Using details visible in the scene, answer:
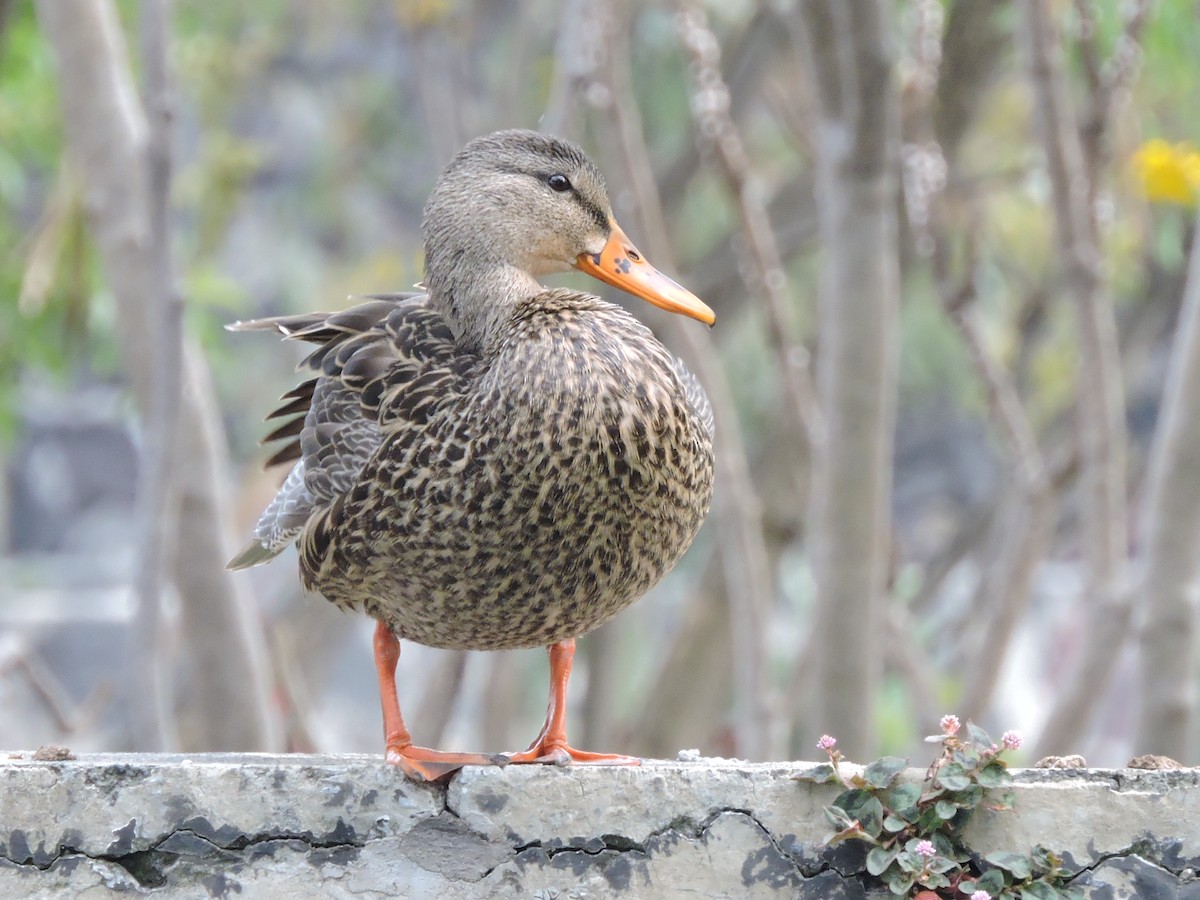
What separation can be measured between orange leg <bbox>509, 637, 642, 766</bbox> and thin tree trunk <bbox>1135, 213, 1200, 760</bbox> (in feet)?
7.20

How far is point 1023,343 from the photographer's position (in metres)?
8.94

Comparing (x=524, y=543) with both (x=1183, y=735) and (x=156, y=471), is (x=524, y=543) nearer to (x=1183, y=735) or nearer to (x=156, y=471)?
(x=156, y=471)

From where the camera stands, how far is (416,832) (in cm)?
249

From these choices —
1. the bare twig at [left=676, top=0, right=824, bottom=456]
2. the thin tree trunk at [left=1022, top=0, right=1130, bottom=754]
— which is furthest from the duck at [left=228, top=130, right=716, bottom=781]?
the thin tree trunk at [left=1022, top=0, right=1130, bottom=754]

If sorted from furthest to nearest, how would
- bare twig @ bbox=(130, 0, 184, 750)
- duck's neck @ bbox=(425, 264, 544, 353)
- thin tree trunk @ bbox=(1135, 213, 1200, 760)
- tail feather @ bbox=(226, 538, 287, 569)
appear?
thin tree trunk @ bbox=(1135, 213, 1200, 760) < bare twig @ bbox=(130, 0, 184, 750) < tail feather @ bbox=(226, 538, 287, 569) < duck's neck @ bbox=(425, 264, 544, 353)

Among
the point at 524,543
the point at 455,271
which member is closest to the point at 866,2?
the point at 455,271

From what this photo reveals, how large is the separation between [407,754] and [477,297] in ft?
2.58

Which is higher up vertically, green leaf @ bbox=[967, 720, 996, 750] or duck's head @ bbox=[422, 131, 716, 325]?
duck's head @ bbox=[422, 131, 716, 325]

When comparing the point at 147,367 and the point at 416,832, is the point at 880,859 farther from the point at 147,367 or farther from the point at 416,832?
the point at 147,367

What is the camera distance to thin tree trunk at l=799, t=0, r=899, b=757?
164 inches

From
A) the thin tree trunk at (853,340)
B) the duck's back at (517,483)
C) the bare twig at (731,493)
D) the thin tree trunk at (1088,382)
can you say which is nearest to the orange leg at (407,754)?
the duck's back at (517,483)

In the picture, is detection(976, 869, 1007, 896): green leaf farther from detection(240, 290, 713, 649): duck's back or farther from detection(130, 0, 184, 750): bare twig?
detection(130, 0, 184, 750): bare twig

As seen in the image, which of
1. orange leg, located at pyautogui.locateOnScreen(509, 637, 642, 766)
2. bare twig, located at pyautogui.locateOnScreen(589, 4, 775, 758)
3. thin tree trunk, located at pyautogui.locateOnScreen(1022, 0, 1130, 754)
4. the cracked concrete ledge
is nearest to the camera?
the cracked concrete ledge

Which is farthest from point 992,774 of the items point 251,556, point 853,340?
point 853,340
